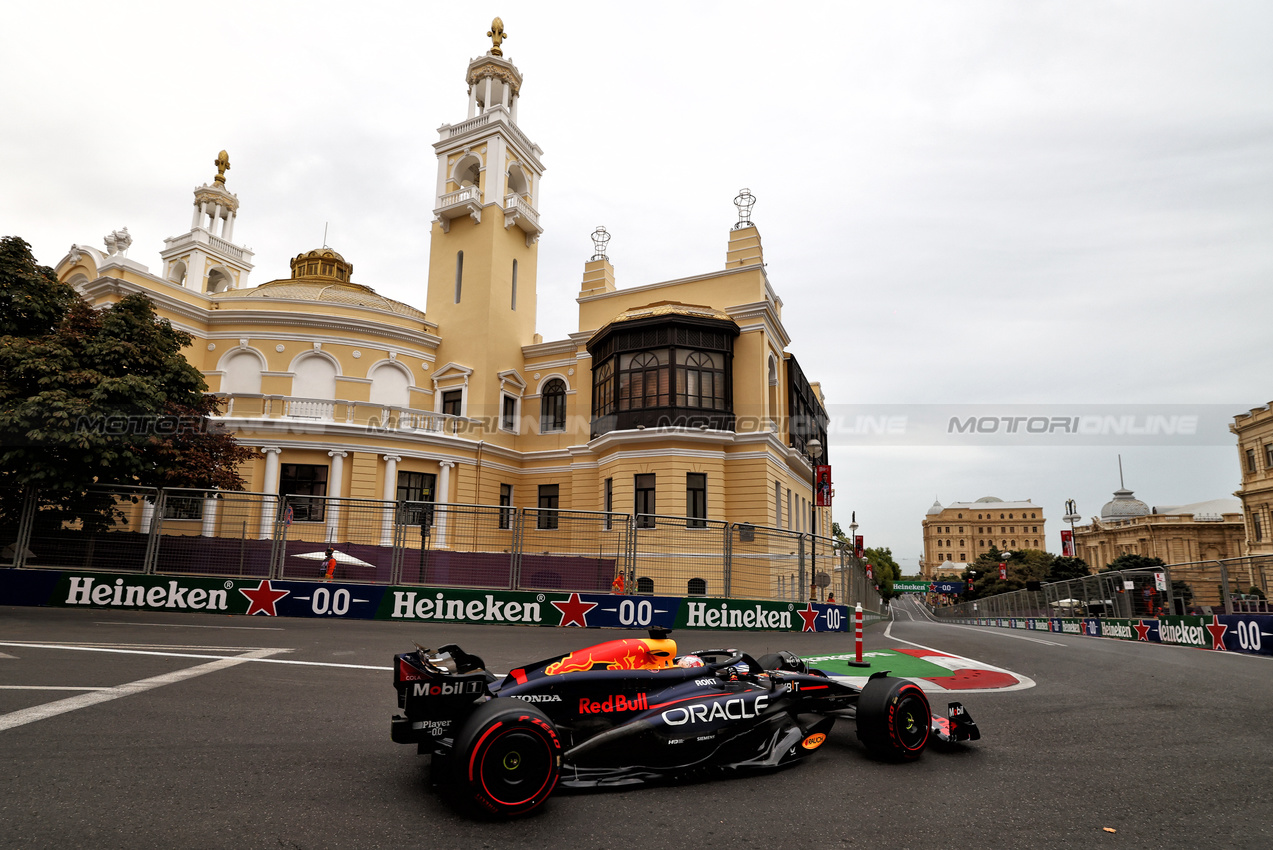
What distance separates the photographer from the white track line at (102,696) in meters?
5.70

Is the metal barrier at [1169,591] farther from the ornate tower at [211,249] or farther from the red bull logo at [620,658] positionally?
the ornate tower at [211,249]

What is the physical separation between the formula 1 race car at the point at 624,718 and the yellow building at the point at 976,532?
→ 18366 cm

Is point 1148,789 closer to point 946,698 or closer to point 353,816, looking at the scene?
point 946,698

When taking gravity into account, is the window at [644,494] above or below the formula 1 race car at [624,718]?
above

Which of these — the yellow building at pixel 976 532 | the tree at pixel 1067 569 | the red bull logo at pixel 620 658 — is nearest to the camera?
the red bull logo at pixel 620 658

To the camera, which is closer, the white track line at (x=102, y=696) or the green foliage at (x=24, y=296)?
the white track line at (x=102, y=696)

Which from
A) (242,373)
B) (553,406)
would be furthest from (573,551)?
(242,373)

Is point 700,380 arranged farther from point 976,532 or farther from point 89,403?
point 976,532

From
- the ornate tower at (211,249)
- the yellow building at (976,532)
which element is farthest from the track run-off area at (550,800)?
the yellow building at (976,532)

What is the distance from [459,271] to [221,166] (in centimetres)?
2751

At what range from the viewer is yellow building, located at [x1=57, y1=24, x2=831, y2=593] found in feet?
93.2

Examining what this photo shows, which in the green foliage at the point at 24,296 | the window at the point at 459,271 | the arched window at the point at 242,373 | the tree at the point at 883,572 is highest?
the window at the point at 459,271

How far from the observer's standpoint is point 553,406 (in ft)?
116

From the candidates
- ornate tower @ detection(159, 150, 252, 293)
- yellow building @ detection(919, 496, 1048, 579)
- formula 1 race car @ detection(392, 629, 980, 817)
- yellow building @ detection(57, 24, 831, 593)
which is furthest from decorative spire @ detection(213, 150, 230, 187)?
yellow building @ detection(919, 496, 1048, 579)
